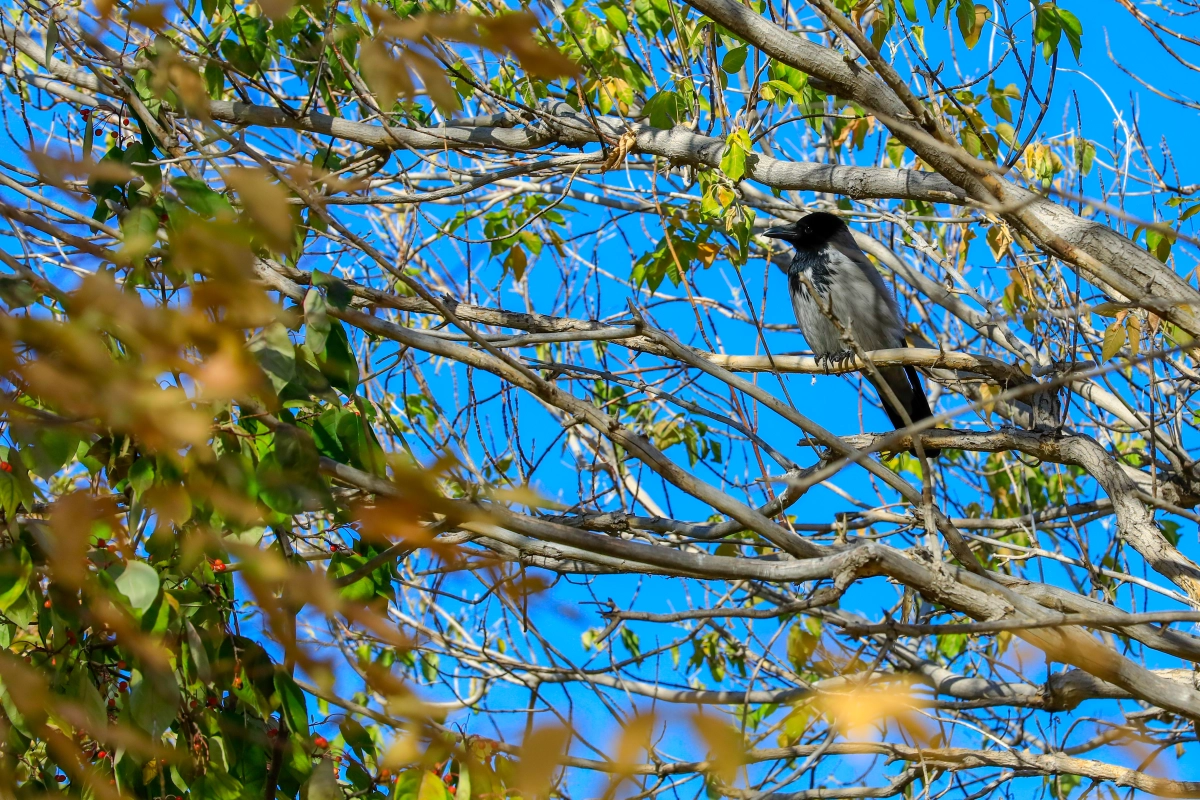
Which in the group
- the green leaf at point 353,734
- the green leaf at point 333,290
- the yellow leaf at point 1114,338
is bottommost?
the green leaf at point 353,734

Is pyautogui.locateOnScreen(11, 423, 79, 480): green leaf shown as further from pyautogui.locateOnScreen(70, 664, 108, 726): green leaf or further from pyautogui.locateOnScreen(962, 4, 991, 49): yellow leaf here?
pyautogui.locateOnScreen(962, 4, 991, 49): yellow leaf

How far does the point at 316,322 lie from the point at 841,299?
456 cm

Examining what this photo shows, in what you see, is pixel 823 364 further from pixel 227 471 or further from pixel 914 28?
pixel 227 471

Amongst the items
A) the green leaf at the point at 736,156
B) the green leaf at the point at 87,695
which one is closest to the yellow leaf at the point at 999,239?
the green leaf at the point at 736,156

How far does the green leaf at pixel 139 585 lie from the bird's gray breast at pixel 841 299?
4.53 m

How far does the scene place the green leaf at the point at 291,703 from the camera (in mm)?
2316

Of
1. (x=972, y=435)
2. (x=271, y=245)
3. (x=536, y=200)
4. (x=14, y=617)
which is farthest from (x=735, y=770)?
(x=536, y=200)

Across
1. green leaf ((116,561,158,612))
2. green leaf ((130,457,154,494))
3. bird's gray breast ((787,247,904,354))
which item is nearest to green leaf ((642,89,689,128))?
bird's gray breast ((787,247,904,354))

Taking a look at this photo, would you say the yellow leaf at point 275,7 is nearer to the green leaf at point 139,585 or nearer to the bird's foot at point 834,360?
the green leaf at point 139,585

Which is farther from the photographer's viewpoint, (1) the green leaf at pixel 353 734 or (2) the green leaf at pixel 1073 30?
(2) the green leaf at pixel 1073 30

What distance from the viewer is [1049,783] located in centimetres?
429

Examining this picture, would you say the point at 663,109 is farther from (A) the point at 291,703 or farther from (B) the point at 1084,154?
(A) the point at 291,703

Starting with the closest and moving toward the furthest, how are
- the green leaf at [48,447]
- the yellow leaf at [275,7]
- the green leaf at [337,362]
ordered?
the yellow leaf at [275,7]
the green leaf at [48,447]
the green leaf at [337,362]

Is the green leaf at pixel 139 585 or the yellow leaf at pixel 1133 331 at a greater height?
the yellow leaf at pixel 1133 331
